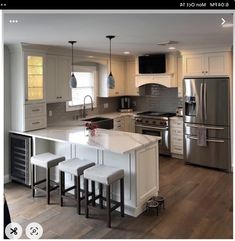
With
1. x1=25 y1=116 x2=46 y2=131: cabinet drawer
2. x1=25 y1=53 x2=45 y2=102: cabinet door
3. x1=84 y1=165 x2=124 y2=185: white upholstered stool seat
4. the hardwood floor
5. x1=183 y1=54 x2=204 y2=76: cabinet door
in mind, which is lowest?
the hardwood floor

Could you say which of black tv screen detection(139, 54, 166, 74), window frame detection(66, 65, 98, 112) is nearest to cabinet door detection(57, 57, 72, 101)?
window frame detection(66, 65, 98, 112)

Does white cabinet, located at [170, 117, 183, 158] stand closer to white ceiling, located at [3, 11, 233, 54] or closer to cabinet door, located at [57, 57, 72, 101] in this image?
white ceiling, located at [3, 11, 233, 54]

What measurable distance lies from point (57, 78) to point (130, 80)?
2.22m

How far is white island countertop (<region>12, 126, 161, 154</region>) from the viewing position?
122 inches

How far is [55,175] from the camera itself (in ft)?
13.7

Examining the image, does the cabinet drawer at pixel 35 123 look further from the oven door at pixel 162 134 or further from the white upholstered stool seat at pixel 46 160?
the oven door at pixel 162 134

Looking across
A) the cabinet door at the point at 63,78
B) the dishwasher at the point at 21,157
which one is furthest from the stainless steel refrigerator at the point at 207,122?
the dishwasher at the point at 21,157

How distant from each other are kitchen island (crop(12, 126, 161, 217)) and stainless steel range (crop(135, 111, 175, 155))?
1879 mm

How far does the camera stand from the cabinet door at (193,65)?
499 centimetres

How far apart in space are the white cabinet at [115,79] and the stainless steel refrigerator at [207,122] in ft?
5.42

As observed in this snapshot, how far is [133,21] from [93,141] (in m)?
1.53

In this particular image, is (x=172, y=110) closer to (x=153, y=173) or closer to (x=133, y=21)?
(x=153, y=173)

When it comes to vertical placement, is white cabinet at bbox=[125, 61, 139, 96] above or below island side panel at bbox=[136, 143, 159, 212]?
Answer: above

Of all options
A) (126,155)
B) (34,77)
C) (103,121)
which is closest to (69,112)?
(103,121)
